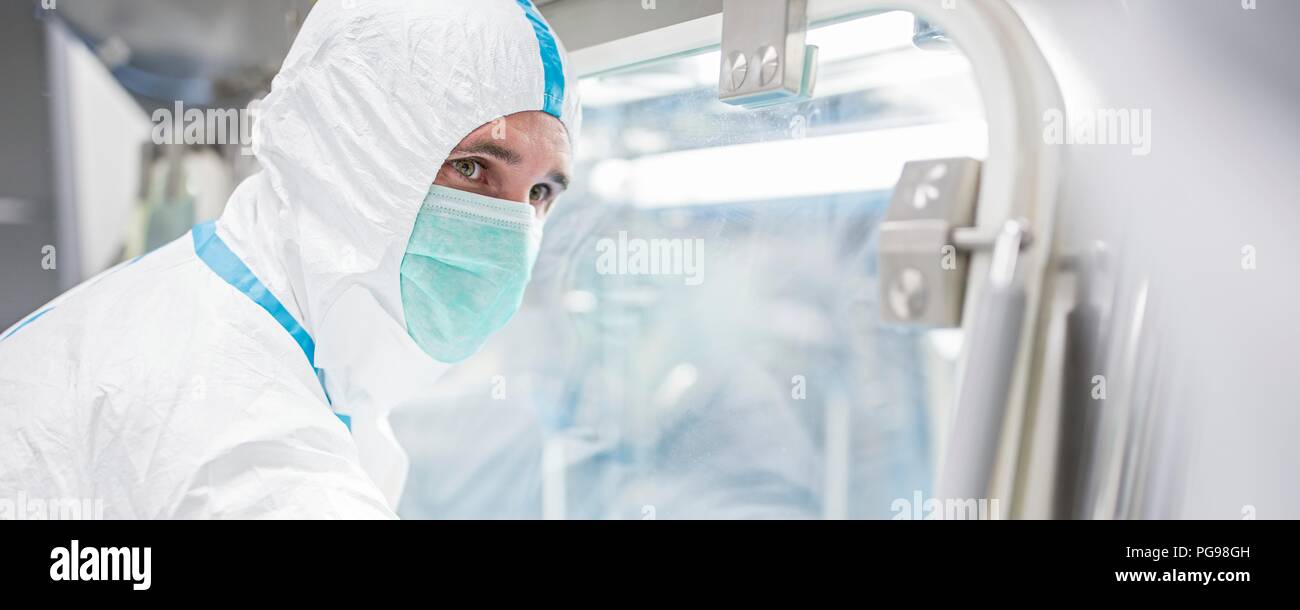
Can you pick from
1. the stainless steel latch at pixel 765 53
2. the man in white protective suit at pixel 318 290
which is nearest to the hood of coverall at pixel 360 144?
the man in white protective suit at pixel 318 290

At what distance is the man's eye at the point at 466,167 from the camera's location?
99 cm

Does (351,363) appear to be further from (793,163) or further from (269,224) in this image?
(793,163)

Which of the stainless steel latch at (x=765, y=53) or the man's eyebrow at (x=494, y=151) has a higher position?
the stainless steel latch at (x=765, y=53)

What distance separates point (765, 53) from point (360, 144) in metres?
0.48

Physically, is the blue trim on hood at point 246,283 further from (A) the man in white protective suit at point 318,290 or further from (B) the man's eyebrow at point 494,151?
(B) the man's eyebrow at point 494,151

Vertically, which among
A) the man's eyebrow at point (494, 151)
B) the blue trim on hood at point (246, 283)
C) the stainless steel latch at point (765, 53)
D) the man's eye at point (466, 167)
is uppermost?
the stainless steel latch at point (765, 53)

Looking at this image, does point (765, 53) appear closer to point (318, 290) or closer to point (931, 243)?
point (931, 243)

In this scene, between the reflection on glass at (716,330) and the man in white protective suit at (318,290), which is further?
A: the reflection on glass at (716,330)

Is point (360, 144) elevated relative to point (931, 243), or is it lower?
elevated

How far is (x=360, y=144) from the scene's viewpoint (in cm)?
92

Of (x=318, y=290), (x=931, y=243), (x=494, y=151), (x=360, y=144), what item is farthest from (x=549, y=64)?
(x=931, y=243)
